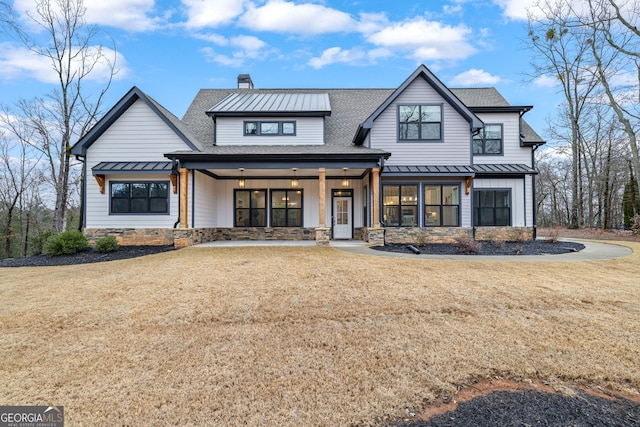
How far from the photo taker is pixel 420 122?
12906 millimetres

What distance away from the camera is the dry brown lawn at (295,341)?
2.36 m

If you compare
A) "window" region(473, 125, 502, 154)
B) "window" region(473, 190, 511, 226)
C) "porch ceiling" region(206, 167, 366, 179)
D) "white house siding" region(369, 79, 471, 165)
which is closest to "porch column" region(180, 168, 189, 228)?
"porch ceiling" region(206, 167, 366, 179)

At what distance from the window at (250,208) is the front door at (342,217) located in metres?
3.46

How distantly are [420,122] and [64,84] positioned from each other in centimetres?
1806

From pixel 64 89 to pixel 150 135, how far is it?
7.98 meters

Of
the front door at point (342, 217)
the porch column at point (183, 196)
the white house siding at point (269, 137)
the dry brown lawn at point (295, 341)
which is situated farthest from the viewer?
the front door at point (342, 217)

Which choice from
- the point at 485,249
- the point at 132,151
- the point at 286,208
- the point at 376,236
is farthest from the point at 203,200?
the point at 485,249

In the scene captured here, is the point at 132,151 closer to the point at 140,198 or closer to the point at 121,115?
the point at 121,115

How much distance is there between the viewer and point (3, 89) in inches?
608

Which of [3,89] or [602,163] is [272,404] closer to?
[3,89]

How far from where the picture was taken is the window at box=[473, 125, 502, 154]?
14.3m

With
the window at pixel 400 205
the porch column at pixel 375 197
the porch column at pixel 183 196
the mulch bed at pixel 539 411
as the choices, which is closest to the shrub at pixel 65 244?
the porch column at pixel 183 196

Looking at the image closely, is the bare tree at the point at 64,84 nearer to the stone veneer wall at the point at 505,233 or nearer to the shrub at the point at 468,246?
the shrub at the point at 468,246

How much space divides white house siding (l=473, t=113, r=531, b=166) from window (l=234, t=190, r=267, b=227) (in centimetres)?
1039
